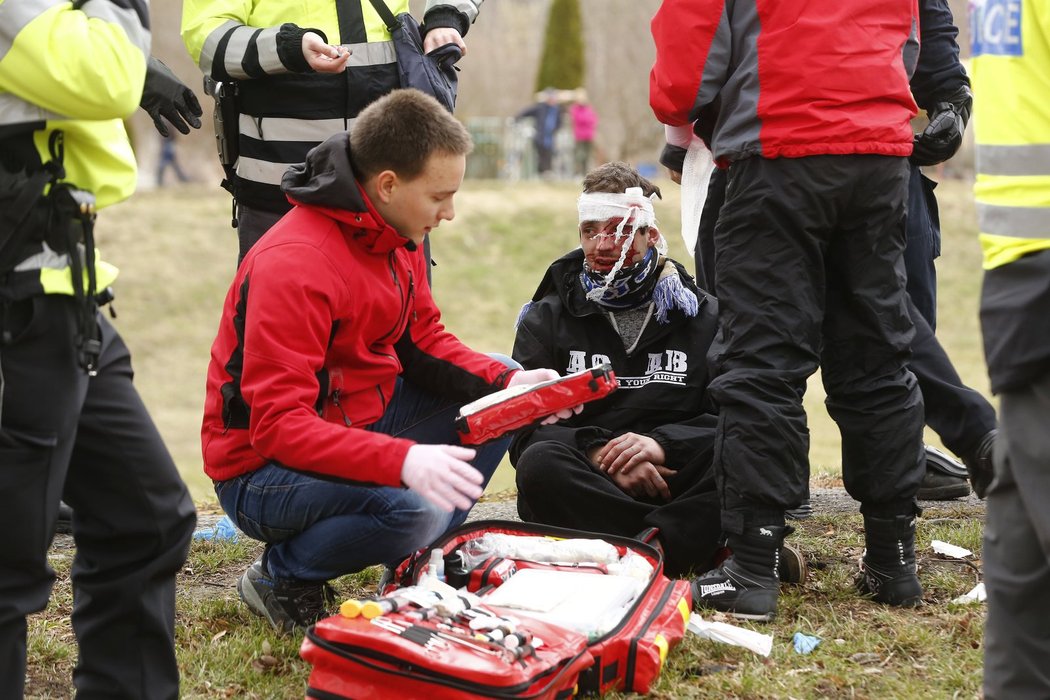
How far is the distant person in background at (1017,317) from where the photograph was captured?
234 cm

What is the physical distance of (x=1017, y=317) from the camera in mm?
2354

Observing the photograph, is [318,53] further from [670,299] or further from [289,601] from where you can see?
[289,601]

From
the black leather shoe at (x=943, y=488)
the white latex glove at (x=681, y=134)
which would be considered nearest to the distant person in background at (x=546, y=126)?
the black leather shoe at (x=943, y=488)

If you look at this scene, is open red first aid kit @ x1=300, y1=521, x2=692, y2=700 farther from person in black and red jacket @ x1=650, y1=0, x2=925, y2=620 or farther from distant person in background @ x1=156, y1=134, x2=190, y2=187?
distant person in background @ x1=156, y1=134, x2=190, y2=187

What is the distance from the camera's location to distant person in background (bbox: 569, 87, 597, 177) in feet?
80.2

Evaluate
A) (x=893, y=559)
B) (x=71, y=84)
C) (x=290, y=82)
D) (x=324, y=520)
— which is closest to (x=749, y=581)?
(x=893, y=559)

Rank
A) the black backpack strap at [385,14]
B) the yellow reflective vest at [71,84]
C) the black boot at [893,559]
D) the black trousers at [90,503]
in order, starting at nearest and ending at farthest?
the yellow reflective vest at [71,84] < the black trousers at [90,503] < the black boot at [893,559] < the black backpack strap at [385,14]

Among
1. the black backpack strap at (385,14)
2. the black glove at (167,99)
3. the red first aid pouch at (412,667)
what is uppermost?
the black backpack strap at (385,14)

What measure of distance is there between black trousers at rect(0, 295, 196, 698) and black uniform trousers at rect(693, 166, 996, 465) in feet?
7.54

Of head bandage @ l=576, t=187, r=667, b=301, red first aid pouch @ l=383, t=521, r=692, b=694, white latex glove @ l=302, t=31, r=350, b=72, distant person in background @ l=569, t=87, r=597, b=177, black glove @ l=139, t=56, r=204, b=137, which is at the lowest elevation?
distant person in background @ l=569, t=87, r=597, b=177

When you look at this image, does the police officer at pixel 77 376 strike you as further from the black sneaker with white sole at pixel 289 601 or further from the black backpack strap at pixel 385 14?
the black backpack strap at pixel 385 14

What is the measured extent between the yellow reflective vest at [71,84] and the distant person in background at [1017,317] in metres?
1.63

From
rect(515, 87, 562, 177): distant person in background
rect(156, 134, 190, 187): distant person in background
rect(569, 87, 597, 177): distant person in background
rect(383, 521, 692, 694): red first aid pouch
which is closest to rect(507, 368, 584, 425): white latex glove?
rect(383, 521, 692, 694): red first aid pouch

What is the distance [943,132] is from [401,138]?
85.3 inches
